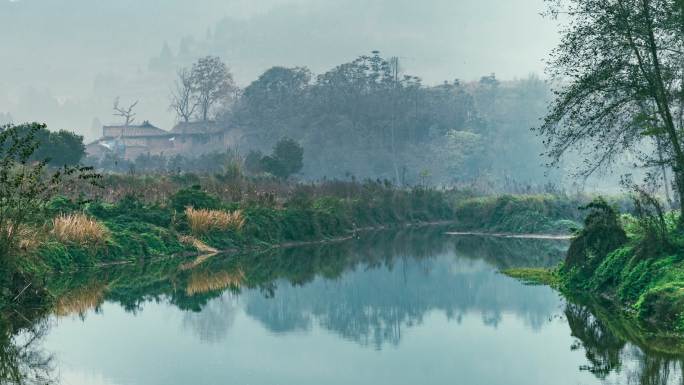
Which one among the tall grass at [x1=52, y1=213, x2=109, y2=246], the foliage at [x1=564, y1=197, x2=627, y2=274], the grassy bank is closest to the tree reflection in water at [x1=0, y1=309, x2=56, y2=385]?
the grassy bank

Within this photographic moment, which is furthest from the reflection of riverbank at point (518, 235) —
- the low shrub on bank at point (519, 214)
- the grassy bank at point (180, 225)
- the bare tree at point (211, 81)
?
the bare tree at point (211, 81)

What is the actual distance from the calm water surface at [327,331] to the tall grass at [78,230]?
1873mm

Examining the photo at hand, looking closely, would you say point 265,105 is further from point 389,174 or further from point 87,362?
point 87,362

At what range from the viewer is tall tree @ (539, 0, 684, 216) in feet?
83.8

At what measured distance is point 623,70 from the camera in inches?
1039

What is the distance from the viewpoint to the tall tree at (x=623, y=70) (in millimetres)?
25547

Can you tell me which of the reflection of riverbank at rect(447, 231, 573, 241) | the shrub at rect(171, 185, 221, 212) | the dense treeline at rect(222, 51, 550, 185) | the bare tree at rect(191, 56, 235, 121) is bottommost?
the reflection of riverbank at rect(447, 231, 573, 241)

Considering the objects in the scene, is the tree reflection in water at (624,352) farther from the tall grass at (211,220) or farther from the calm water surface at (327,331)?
the tall grass at (211,220)

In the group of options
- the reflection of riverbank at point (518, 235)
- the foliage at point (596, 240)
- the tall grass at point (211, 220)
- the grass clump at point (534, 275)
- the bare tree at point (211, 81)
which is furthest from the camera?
the bare tree at point (211, 81)

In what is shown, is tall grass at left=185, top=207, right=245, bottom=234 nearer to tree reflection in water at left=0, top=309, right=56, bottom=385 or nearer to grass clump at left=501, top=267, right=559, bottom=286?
grass clump at left=501, top=267, right=559, bottom=286

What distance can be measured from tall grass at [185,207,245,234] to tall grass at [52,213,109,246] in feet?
18.3

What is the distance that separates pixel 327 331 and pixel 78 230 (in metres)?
14.2

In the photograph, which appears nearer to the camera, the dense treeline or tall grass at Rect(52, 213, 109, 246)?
tall grass at Rect(52, 213, 109, 246)

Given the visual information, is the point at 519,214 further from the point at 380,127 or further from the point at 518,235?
the point at 380,127
